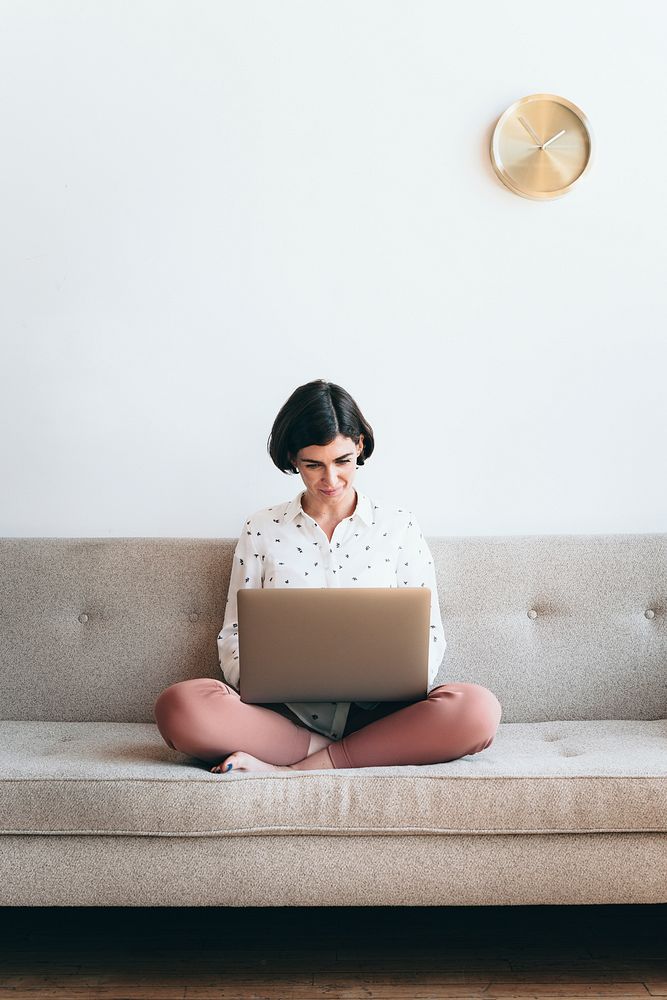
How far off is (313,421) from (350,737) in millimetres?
650

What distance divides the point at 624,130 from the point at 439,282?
2.04 ft

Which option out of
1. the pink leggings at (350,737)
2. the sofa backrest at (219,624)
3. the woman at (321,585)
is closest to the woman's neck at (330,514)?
the woman at (321,585)

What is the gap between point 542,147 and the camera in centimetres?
243

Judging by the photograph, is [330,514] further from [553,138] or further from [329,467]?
[553,138]

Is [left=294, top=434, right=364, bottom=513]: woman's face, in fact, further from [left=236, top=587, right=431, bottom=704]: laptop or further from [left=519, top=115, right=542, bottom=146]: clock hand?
[left=519, top=115, right=542, bottom=146]: clock hand

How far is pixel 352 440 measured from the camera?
6.77ft

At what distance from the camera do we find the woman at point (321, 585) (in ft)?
5.70

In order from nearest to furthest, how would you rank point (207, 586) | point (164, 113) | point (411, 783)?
1. point (411, 783)
2. point (207, 586)
3. point (164, 113)

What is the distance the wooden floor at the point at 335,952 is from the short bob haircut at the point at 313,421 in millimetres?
953

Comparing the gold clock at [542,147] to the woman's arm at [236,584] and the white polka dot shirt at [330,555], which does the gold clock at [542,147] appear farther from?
the woman's arm at [236,584]

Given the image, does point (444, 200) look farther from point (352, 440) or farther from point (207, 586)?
point (207, 586)

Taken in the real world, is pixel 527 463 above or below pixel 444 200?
below

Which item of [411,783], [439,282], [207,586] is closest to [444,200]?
[439,282]

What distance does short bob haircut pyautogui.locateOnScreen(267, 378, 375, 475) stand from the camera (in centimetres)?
201
